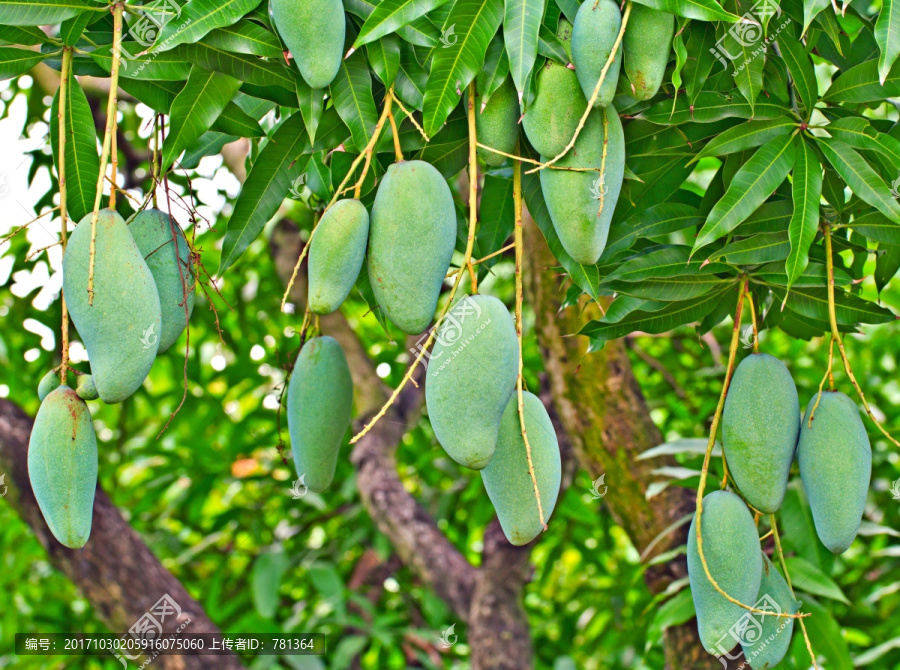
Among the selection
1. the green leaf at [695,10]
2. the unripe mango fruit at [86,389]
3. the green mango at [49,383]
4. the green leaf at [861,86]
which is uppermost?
the green leaf at [695,10]

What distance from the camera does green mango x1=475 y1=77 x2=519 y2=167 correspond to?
78 centimetres

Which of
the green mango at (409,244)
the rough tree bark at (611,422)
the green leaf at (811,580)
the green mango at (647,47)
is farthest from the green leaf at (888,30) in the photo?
the green leaf at (811,580)

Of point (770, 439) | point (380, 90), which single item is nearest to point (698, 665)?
point (770, 439)

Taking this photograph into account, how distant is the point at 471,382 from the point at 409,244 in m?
0.13

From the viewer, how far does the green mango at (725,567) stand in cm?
84

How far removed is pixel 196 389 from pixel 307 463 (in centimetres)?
194

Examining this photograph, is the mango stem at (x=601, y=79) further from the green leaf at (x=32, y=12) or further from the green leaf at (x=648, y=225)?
the green leaf at (x=32, y=12)

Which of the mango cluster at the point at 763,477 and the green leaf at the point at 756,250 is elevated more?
the green leaf at the point at 756,250

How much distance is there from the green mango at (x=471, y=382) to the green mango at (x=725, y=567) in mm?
304

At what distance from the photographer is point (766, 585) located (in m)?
0.94

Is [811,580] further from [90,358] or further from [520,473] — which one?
[90,358]

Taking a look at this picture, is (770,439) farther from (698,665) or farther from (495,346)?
(698,665)

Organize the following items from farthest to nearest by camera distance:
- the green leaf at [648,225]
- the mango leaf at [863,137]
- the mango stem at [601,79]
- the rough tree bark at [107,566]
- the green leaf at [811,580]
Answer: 1. the rough tree bark at [107,566]
2. the green leaf at [811,580]
3. the green leaf at [648,225]
4. the mango leaf at [863,137]
5. the mango stem at [601,79]
